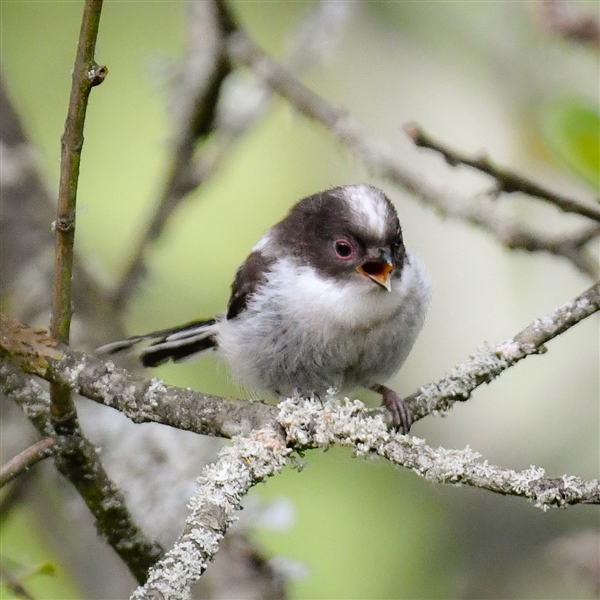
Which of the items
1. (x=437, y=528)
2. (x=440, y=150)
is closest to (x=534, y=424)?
(x=437, y=528)

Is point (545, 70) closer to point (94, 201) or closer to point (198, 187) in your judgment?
point (198, 187)

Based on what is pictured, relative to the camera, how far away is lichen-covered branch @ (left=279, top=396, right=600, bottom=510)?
1732 mm

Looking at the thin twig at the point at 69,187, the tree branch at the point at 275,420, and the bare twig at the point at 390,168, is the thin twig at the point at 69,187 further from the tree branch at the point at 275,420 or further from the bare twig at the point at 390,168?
the bare twig at the point at 390,168

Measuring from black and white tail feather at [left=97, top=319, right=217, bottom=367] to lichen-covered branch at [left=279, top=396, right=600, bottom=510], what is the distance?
109 centimetres

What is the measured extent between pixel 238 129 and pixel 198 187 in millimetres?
392

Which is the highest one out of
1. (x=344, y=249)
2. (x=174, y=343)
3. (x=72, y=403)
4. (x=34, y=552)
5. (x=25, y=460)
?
(x=344, y=249)

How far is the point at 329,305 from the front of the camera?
2.99 meters

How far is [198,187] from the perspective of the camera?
408 cm

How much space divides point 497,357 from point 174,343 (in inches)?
59.0

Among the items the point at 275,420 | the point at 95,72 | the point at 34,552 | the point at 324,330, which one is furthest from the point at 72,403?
the point at 34,552

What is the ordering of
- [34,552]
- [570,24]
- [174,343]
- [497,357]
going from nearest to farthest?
[497,357] < [570,24] < [174,343] < [34,552]

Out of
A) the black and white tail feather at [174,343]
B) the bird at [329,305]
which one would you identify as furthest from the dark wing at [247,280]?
the black and white tail feather at [174,343]

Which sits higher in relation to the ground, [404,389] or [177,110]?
[177,110]

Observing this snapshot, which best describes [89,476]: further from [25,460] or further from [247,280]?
[247,280]
